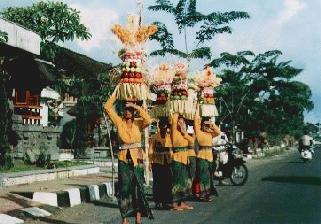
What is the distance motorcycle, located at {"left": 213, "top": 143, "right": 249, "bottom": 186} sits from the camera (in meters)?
16.6

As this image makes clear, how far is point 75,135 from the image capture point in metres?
28.0

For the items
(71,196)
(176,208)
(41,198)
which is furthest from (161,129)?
(41,198)

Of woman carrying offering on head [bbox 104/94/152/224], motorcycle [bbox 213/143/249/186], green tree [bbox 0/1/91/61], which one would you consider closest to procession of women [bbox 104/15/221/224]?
woman carrying offering on head [bbox 104/94/152/224]

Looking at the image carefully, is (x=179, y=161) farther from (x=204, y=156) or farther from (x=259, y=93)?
(x=259, y=93)

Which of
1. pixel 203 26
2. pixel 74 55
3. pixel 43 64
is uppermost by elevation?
pixel 74 55

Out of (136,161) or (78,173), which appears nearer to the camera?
(136,161)

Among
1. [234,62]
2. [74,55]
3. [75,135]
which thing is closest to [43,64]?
[75,135]

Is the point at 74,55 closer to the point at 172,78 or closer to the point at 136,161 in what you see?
the point at 172,78

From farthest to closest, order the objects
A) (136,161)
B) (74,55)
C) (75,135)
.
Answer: (74,55) < (75,135) < (136,161)

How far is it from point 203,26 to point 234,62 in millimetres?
6634

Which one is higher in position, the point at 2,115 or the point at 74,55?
the point at 74,55

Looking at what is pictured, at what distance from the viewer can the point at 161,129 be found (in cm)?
1129

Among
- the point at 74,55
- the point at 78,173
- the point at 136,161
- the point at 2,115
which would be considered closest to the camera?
the point at 136,161

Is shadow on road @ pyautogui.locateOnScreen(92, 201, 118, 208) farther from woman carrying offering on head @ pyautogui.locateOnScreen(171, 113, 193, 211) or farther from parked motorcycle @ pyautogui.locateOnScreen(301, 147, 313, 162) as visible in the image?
parked motorcycle @ pyautogui.locateOnScreen(301, 147, 313, 162)
